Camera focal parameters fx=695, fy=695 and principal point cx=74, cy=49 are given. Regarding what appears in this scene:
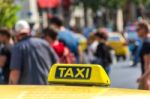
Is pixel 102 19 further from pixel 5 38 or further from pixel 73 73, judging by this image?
pixel 73 73

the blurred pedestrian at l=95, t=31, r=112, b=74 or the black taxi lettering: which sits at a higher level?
the black taxi lettering

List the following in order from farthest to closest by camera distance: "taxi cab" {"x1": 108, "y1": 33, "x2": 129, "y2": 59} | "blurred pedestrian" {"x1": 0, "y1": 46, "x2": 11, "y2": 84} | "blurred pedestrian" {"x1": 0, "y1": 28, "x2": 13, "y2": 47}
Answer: "taxi cab" {"x1": 108, "y1": 33, "x2": 129, "y2": 59}
"blurred pedestrian" {"x1": 0, "y1": 28, "x2": 13, "y2": 47}
"blurred pedestrian" {"x1": 0, "y1": 46, "x2": 11, "y2": 84}

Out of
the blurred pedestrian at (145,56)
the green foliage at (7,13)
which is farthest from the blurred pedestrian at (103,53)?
the green foliage at (7,13)

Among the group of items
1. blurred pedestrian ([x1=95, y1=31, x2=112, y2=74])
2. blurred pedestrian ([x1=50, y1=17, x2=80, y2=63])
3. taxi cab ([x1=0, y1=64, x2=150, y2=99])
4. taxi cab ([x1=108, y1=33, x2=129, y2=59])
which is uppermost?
taxi cab ([x1=0, y1=64, x2=150, y2=99])

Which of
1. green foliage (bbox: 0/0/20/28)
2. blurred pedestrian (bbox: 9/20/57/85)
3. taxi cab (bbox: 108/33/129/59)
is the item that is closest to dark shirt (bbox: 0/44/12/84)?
blurred pedestrian (bbox: 9/20/57/85)

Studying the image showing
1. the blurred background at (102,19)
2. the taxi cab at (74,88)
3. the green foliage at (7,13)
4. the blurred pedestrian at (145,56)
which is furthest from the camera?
the blurred background at (102,19)

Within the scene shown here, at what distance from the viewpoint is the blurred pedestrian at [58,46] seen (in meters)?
9.44

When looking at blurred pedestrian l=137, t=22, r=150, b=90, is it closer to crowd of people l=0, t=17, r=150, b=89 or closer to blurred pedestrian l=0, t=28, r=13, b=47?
crowd of people l=0, t=17, r=150, b=89

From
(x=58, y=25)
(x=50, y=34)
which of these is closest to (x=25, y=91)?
(x=50, y=34)

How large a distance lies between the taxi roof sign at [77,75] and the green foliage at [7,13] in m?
9.80

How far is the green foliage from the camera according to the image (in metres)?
13.9

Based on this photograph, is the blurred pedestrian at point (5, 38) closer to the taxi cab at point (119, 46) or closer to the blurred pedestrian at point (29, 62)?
the blurred pedestrian at point (29, 62)

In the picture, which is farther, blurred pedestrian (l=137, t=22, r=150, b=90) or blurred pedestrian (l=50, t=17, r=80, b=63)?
blurred pedestrian (l=50, t=17, r=80, b=63)

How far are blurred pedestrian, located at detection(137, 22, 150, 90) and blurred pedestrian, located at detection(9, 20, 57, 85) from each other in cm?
114
